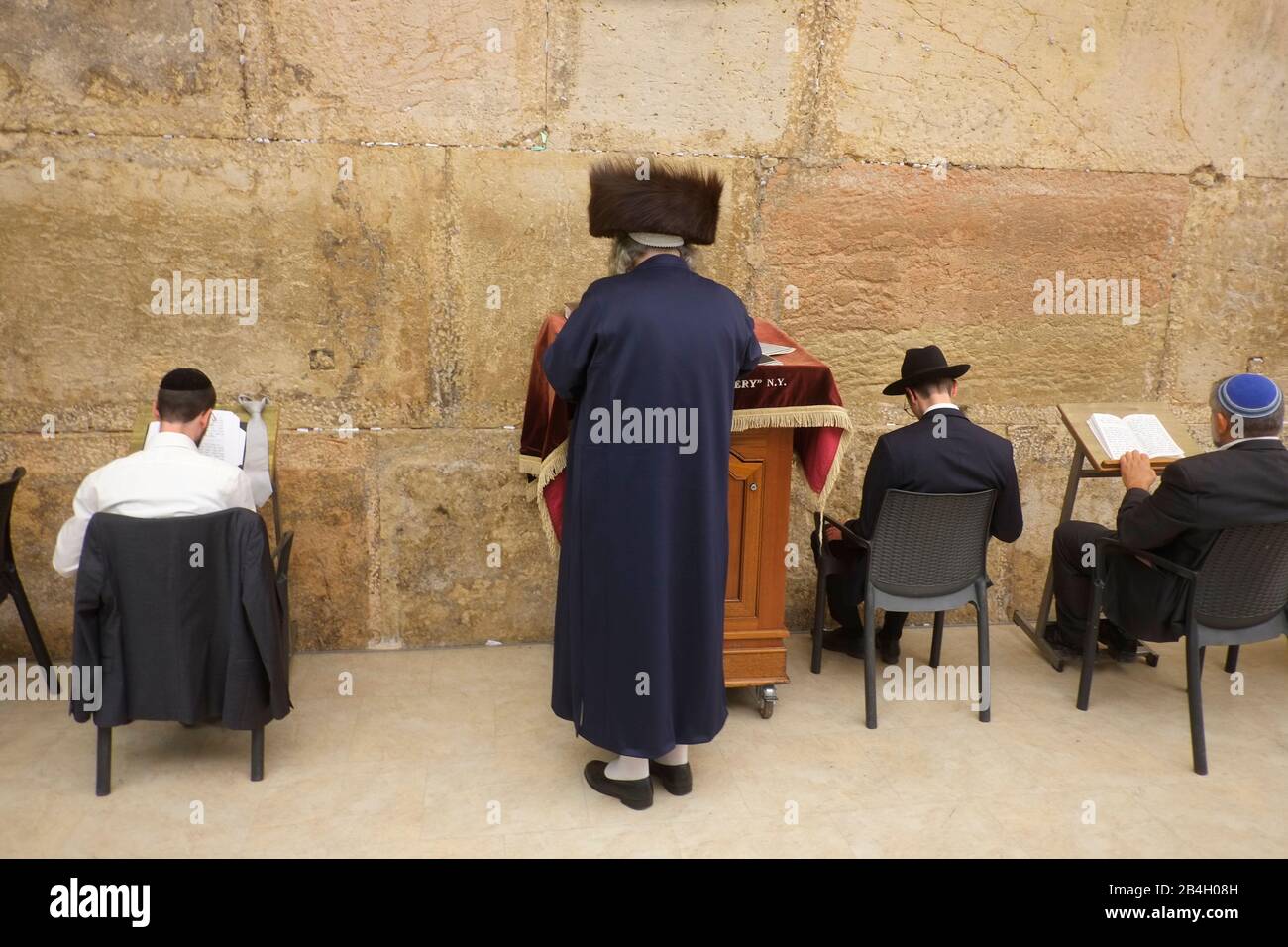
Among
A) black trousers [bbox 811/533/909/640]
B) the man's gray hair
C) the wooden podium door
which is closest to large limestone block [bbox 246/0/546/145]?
the man's gray hair

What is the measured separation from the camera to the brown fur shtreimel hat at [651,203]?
2.69m

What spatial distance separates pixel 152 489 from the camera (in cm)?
280

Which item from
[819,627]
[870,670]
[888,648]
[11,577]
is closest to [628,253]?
[870,670]

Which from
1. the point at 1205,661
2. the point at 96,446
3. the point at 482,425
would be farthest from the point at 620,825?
the point at 1205,661

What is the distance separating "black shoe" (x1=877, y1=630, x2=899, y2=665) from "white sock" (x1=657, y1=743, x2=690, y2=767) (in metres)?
1.37

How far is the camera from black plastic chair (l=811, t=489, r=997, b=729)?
338 cm

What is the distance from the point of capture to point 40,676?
145 inches

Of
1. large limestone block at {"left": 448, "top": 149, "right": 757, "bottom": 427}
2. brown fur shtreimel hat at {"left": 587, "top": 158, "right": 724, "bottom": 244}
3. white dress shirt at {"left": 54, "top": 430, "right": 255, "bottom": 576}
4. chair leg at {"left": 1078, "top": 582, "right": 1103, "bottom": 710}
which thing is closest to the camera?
brown fur shtreimel hat at {"left": 587, "top": 158, "right": 724, "bottom": 244}

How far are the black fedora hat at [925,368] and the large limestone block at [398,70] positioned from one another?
1693 mm

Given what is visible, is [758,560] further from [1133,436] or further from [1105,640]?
[1105,640]

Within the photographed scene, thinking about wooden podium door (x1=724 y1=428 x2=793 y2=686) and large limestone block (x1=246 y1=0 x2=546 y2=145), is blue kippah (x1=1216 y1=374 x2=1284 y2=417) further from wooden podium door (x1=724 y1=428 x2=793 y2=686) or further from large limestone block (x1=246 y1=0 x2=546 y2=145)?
large limestone block (x1=246 y1=0 x2=546 y2=145)

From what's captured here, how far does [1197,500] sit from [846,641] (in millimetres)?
1488

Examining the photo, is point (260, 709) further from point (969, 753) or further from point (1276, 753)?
point (1276, 753)

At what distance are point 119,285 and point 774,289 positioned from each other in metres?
2.53
